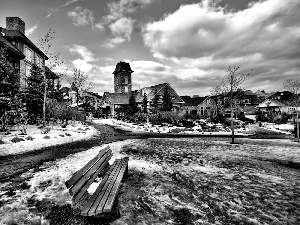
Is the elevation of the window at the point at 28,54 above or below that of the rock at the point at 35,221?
above

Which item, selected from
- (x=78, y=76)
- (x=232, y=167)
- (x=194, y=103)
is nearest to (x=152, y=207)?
(x=232, y=167)


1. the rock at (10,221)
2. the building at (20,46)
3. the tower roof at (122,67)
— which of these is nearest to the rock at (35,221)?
the rock at (10,221)

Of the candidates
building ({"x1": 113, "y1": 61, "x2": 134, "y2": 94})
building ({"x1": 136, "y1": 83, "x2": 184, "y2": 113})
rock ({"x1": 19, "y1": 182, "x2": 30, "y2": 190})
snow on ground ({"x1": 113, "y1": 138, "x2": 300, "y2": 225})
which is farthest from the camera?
building ({"x1": 113, "y1": 61, "x2": 134, "y2": 94})

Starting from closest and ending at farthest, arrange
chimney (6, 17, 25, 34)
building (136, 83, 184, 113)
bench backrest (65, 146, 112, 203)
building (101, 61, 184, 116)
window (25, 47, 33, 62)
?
bench backrest (65, 146, 112, 203), chimney (6, 17, 25, 34), window (25, 47, 33, 62), building (136, 83, 184, 113), building (101, 61, 184, 116)

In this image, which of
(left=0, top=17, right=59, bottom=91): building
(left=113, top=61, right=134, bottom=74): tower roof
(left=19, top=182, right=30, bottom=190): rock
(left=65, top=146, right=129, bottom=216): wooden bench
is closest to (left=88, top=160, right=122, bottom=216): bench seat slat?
(left=65, top=146, right=129, bottom=216): wooden bench

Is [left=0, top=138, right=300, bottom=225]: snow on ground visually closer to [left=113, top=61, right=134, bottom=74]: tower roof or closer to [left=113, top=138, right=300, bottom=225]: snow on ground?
[left=113, top=138, right=300, bottom=225]: snow on ground

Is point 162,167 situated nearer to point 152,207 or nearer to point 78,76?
point 152,207

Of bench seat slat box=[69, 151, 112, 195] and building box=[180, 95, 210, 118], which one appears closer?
bench seat slat box=[69, 151, 112, 195]

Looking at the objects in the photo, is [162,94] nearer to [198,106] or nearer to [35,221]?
[198,106]

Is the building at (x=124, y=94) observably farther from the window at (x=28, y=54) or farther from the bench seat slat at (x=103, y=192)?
the bench seat slat at (x=103, y=192)

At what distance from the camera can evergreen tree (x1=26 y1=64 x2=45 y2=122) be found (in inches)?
793

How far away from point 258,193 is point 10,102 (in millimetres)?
17132

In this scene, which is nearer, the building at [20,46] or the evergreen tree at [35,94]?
the evergreen tree at [35,94]

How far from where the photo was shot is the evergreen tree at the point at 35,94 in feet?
66.1
